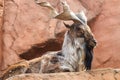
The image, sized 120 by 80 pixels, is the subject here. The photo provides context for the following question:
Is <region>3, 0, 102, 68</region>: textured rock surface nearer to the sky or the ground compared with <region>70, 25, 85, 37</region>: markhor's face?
nearer to the ground

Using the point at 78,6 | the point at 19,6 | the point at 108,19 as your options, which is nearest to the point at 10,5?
the point at 19,6

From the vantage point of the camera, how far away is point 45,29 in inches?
144

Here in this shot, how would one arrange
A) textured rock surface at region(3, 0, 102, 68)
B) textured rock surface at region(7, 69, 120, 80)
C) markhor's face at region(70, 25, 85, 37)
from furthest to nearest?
textured rock surface at region(3, 0, 102, 68) < markhor's face at region(70, 25, 85, 37) < textured rock surface at region(7, 69, 120, 80)

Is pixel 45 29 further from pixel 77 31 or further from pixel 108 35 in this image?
pixel 77 31

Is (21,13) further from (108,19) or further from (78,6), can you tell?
(108,19)

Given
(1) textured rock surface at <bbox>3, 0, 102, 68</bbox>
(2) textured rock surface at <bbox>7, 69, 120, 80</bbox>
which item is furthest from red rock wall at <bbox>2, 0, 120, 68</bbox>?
(2) textured rock surface at <bbox>7, 69, 120, 80</bbox>

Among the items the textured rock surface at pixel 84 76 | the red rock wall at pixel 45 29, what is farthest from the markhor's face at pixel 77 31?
the red rock wall at pixel 45 29

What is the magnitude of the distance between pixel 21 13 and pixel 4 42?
0.36 m

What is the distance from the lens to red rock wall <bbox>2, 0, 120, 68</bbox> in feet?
11.8

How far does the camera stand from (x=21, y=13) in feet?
12.3

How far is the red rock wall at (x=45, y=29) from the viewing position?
11.8ft

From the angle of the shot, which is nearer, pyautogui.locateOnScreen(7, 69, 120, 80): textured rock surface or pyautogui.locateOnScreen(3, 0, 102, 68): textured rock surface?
pyautogui.locateOnScreen(7, 69, 120, 80): textured rock surface

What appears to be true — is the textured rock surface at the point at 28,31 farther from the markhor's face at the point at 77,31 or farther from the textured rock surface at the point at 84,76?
the textured rock surface at the point at 84,76

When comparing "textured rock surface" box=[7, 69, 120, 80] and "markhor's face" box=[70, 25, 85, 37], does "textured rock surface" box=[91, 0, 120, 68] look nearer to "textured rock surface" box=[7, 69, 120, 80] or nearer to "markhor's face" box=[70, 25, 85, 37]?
"markhor's face" box=[70, 25, 85, 37]
